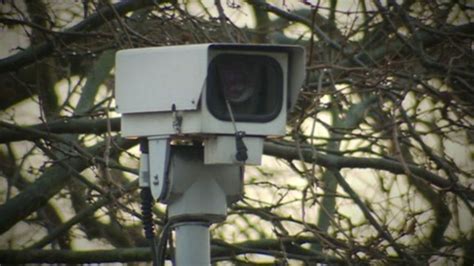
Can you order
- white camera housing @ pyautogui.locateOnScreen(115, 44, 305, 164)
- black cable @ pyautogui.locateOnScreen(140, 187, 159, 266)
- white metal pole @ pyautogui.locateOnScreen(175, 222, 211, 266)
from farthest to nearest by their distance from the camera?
black cable @ pyautogui.locateOnScreen(140, 187, 159, 266)
white metal pole @ pyautogui.locateOnScreen(175, 222, 211, 266)
white camera housing @ pyautogui.locateOnScreen(115, 44, 305, 164)

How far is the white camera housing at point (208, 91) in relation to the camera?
4.57 m

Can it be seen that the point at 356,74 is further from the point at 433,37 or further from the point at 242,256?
the point at 242,256

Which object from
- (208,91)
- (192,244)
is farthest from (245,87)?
(192,244)

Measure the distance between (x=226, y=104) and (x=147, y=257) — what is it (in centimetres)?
428

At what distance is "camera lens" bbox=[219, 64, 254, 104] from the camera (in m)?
4.64

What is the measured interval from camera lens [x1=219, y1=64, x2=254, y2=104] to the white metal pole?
446 millimetres

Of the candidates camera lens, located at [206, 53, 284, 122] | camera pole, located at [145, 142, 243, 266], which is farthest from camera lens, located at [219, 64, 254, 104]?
camera pole, located at [145, 142, 243, 266]

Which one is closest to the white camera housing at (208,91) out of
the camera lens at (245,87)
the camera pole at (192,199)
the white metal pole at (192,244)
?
the camera lens at (245,87)

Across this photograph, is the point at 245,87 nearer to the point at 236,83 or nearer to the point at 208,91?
the point at 236,83

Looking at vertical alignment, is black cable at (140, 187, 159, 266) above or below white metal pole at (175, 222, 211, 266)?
above

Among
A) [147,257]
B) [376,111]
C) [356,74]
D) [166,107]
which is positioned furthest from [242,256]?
[166,107]

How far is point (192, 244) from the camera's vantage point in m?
4.71

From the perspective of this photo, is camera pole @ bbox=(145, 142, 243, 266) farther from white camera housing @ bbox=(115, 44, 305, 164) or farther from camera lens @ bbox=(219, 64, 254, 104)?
camera lens @ bbox=(219, 64, 254, 104)

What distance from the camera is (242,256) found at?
29.0ft
